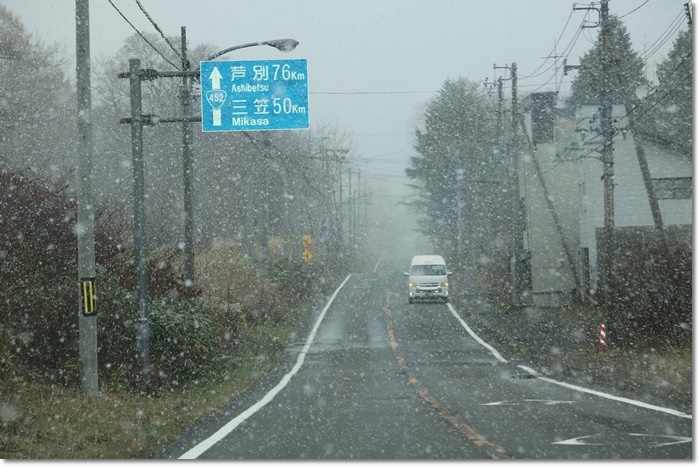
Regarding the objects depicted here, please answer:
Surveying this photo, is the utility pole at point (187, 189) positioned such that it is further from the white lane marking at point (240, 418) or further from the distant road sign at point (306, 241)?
the distant road sign at point (306, 241)

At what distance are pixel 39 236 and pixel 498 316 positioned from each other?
22268 millimetres

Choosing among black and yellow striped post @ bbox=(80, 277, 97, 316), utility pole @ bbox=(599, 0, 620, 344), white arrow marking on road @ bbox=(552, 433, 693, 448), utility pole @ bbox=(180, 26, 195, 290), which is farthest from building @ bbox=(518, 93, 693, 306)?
white arrow marking on road @ bbox=(552, 433, 693, 448)

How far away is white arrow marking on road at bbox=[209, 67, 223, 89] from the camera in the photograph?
56.4 feet

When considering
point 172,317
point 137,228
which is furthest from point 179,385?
point 137,228

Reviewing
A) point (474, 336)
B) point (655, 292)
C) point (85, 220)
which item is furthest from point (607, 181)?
point (85, 220)

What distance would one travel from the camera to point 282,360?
23719mm

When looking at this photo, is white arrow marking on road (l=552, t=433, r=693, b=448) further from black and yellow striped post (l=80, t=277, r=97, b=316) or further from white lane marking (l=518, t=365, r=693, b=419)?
black and yellow striped post (l=80, t=277, r=97, b=316)

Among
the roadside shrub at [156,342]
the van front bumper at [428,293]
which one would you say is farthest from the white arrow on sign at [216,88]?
the van front bumper at [428,293]

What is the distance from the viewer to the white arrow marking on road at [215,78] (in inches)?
677

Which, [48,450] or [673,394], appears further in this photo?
[673,394]

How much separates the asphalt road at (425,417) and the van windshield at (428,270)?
16.5 metres

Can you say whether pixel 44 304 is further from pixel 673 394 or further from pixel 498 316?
pixel 498 316

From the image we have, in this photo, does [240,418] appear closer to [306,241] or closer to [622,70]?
[622,70]

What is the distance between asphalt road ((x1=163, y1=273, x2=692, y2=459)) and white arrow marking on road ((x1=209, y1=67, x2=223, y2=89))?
6100 mm
